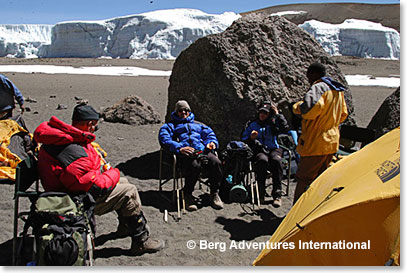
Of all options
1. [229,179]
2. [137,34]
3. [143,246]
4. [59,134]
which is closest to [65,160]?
[59,134]

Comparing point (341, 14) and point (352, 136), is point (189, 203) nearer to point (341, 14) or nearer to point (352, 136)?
point (352, 136)

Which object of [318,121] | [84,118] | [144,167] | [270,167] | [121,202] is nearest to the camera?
[84,118]

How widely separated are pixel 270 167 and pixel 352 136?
1244mm

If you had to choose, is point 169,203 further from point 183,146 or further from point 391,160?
point 391,160

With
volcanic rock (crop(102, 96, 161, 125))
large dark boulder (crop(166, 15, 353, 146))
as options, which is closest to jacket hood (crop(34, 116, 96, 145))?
large dark boulder (crop(166, 15, 353, 146))

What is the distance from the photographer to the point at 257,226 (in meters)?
4.23

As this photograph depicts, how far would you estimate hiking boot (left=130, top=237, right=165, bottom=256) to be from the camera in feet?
11.5

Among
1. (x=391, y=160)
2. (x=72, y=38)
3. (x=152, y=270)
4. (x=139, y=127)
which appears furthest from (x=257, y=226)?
(x=72, y=38)

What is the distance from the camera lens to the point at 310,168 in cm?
401

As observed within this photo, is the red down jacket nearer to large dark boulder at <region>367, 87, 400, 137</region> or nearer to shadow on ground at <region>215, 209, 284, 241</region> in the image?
shadow on ground at <region>215, 209, 284, 241</region>

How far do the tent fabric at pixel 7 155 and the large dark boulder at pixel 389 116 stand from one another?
17.4ft

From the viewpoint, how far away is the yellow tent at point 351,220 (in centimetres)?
268

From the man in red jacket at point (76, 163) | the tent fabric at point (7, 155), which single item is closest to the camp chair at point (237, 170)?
the man in red jacket at point (76, 163)

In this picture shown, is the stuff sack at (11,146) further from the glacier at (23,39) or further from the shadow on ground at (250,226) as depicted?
the glacier at (23,39)
